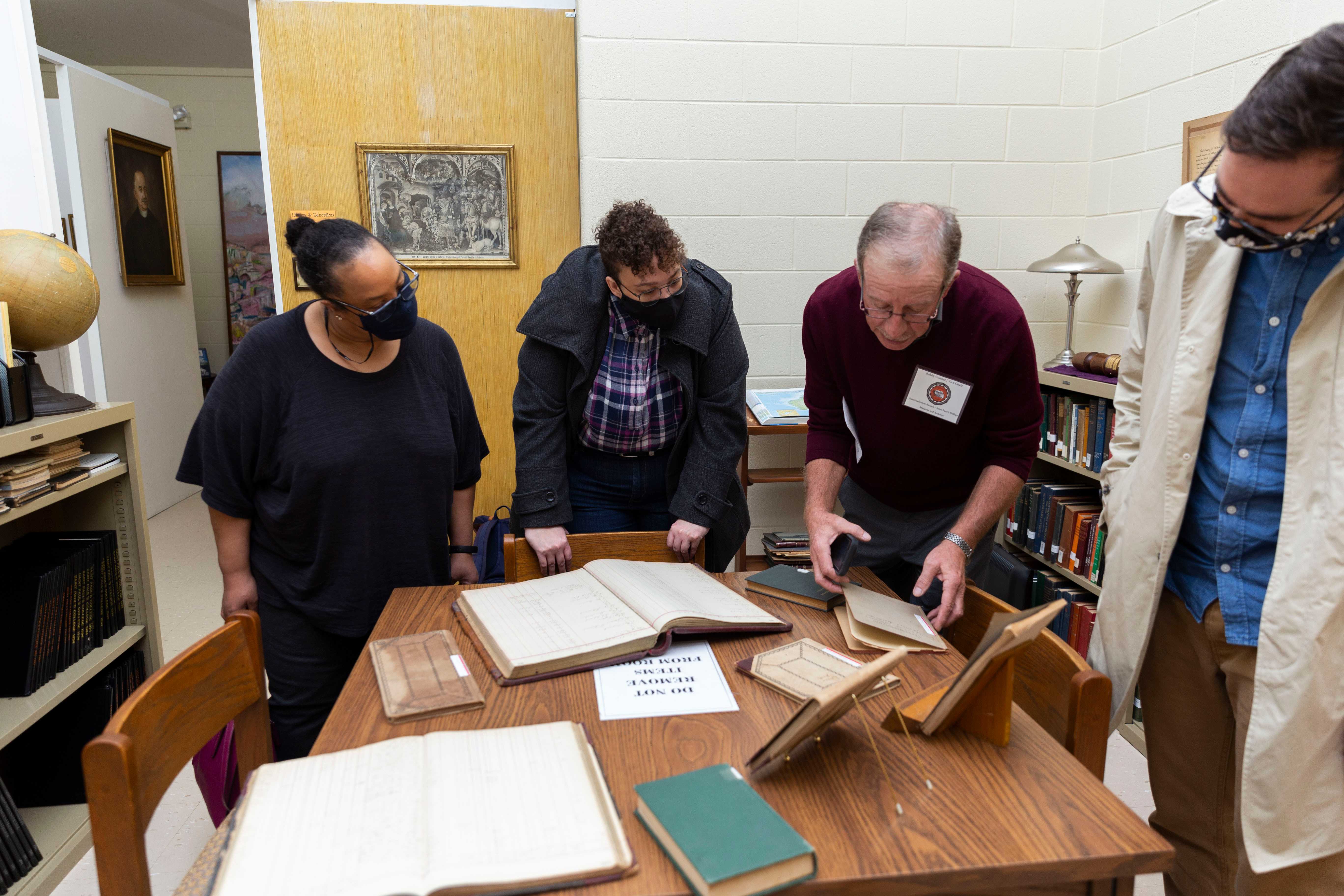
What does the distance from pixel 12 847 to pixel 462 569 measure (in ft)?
3.65

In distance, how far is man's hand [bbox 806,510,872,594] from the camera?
145 cm

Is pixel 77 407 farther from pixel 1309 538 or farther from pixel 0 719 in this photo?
pixel 1309 538

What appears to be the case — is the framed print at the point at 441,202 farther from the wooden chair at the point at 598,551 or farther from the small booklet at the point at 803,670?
the small booklet at the point at 803,670

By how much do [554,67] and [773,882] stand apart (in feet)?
10.5

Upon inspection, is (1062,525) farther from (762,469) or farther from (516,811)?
(516,811)

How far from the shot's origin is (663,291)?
1.74 m

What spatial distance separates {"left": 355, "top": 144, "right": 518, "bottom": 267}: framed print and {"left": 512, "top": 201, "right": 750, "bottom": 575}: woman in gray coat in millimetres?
1610

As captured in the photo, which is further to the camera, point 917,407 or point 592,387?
point 592,387

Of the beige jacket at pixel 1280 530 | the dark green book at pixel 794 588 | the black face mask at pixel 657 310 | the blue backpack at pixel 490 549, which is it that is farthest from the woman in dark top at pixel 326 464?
the beige jacket at pixel 1280 530

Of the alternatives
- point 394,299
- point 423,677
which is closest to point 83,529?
point 394,299

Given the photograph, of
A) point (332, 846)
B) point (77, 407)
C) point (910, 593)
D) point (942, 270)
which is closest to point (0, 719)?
point (77, 407)

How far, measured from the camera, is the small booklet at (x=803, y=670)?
1.15 metres

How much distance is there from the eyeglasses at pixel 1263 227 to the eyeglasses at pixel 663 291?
95 cm

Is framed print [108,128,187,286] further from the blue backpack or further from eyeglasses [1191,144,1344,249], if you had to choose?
eyeglasses [1191,144,1344,249]
